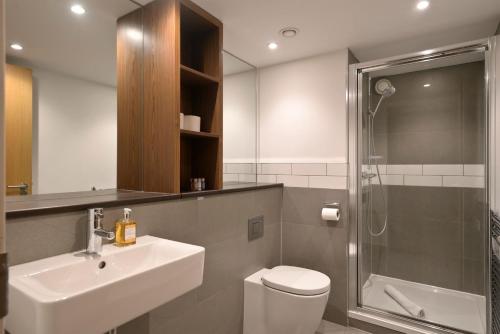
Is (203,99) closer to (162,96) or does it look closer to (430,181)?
(162,96)

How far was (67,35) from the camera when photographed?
1461mm

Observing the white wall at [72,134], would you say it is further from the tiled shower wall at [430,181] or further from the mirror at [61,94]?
the tiled shower wall at [430,181]

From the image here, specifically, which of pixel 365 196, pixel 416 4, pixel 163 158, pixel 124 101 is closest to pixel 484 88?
pixel 416 4

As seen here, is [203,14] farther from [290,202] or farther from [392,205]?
[392,205]

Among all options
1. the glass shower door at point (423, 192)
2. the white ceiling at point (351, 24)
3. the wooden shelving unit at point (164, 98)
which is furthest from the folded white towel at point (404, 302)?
the white ceiling at point (351, 24)

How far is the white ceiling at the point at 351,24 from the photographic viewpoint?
1.67 meters

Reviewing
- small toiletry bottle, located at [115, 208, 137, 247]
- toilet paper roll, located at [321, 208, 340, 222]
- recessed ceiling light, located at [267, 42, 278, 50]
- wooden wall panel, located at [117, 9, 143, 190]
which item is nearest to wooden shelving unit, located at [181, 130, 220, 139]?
wooden wall panel, located at [117, 9, 143, 190]

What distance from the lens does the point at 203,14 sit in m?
1.74

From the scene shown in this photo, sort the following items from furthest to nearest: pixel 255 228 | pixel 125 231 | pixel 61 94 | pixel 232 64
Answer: pixel 232 64 < pixel 255 228 < pixel 61 94 < pixel 125 231

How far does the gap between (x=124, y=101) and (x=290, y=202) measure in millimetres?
1528

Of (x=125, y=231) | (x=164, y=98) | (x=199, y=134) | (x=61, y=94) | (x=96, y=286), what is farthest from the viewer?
(x=199, y=134)

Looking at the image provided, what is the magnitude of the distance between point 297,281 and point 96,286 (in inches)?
55.4

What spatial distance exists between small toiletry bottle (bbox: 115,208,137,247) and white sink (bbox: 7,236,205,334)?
0.11 feet

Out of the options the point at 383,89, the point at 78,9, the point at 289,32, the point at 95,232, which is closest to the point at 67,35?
the point at 78,9
